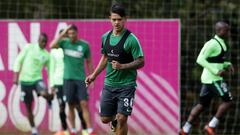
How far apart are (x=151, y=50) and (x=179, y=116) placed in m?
1.59

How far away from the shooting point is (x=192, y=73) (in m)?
19.7

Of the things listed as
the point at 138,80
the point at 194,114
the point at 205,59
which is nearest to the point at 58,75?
the point at 138,80

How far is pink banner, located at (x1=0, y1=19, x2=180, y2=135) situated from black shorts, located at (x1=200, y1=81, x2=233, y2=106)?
7.35ft

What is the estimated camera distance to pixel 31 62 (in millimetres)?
17297

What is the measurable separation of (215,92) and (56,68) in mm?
3611

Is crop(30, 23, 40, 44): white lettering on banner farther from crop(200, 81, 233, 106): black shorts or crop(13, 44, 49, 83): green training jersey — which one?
crop(200, 81, 233, 106): black shorts

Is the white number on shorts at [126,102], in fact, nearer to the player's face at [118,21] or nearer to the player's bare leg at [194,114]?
the player's face at [118,21]

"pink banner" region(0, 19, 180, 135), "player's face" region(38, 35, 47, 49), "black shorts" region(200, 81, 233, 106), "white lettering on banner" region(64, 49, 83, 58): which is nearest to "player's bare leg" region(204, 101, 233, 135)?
"black shorts" region(200, 81, 233, 106)

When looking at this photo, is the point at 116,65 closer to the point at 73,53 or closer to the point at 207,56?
the point at 207,56

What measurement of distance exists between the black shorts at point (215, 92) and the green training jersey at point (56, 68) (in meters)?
3.15

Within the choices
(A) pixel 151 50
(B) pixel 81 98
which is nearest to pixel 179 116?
(A) pixel 151 50

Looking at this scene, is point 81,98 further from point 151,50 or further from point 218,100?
point 218,100

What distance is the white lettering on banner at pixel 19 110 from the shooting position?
17953 millimetres

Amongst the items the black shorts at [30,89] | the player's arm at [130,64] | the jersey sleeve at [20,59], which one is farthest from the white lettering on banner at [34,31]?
the player's arm at [130,64]
